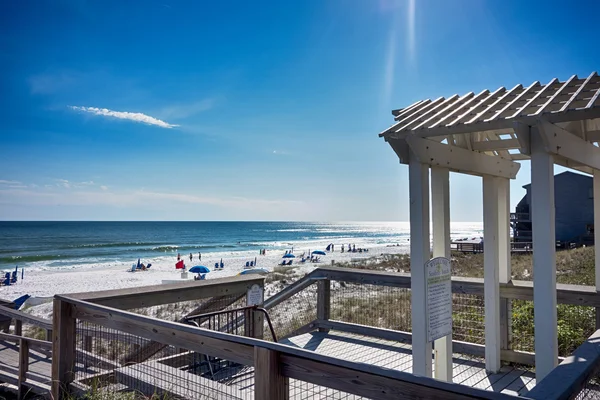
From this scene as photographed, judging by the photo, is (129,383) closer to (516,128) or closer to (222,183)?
(516,128)

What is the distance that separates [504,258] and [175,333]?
3.87 meters

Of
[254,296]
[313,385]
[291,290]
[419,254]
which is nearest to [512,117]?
[419,254]

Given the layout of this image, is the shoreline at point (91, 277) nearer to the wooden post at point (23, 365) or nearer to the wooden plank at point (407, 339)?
the wooden post at point (23, 365)

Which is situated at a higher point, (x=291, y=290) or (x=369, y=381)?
(x=369, y=381)

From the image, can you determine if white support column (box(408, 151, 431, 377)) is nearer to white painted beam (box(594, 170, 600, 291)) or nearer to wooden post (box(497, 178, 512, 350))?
wooden post (box(497, 178, 512, 350))

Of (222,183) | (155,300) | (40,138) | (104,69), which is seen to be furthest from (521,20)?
(222,183)

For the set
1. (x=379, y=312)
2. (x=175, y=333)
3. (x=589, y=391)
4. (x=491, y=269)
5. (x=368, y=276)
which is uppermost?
(x=491, y=269)

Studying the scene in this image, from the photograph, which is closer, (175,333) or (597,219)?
(175,333)

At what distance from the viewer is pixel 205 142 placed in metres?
45.0

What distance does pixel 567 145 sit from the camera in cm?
340

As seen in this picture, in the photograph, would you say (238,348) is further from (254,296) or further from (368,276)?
(368,276)

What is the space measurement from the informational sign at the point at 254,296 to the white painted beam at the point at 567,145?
377cm

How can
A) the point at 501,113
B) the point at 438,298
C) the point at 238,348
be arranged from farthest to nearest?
the point at 438,298 < the point at 501,113 < the point at 238,348

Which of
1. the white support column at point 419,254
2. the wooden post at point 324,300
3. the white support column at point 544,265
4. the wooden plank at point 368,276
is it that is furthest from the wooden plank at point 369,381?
the wooden post at point 324,300
